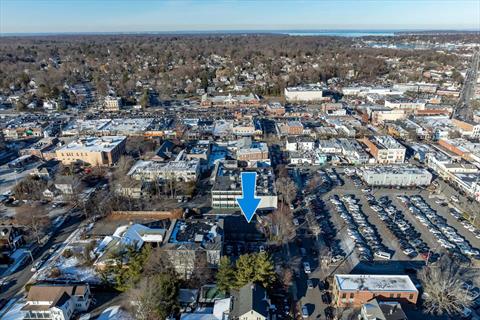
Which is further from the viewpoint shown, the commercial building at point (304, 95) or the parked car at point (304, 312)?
the commercial building at point (304, 95)

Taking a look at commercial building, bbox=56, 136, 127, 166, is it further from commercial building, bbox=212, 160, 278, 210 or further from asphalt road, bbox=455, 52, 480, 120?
asphalt road, bbox=455, 52, 480, 120

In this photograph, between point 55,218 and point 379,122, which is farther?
point 379,122

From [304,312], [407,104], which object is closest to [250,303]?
[304,312]

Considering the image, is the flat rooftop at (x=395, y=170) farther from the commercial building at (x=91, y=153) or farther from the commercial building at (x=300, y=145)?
the commercial building at (x=91, y=153)

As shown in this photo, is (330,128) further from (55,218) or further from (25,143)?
(25,143)

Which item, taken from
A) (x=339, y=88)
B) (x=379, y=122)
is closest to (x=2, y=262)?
(x=379, y=122)

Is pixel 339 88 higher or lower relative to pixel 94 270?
higher

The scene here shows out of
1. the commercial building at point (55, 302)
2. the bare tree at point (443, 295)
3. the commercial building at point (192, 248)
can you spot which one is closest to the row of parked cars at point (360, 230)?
the bare tree at point (443, 295)

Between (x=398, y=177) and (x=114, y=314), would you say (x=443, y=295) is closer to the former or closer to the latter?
(x=398, y=177)
